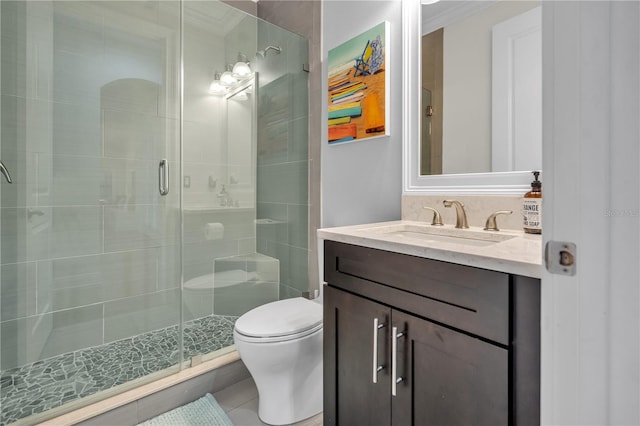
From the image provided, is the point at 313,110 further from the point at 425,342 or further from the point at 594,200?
the point at 594,200

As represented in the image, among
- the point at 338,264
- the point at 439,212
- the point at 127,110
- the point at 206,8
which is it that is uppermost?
the point at 206,8

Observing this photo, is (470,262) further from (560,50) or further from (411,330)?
(560,50)

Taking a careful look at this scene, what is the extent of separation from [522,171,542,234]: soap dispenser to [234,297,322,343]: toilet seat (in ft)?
2.88

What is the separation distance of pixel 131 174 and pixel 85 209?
280 millimetres

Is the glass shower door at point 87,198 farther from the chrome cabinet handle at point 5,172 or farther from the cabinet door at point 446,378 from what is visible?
the cabinet door at point 446,378

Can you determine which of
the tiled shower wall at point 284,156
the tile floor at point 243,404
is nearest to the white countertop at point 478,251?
the tile floor at point 243,404

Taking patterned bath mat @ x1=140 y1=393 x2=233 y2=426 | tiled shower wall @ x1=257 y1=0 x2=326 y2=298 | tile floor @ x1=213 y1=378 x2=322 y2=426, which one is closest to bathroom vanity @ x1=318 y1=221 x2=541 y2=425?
tile floor @ x1=213 y1=378 x2=322 y2=426

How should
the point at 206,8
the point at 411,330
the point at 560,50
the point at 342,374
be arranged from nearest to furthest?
the point at 560,50 → the point at 411,330 → the point at 342,374 → the point at 206,8

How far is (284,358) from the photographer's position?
131 centimetres

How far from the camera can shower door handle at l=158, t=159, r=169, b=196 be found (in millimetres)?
1777

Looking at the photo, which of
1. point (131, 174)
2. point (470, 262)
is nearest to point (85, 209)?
point (131, 174)

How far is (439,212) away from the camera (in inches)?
52.5

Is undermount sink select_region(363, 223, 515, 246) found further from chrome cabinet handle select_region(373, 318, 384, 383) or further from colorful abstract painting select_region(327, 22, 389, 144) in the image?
colorful abstract painting select_region(327, 22, 389, 144)

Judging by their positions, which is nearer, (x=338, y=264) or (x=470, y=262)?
(x=470, y=262)
